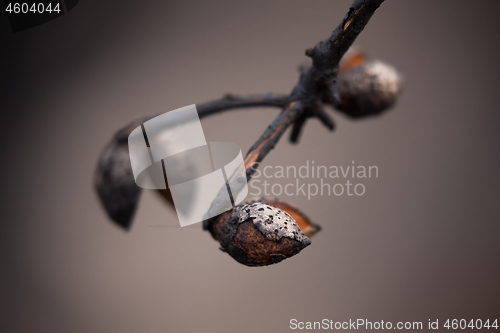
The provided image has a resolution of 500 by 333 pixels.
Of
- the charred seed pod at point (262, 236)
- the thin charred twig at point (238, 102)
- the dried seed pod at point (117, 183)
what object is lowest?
the charred seed pod at point (262, 236)

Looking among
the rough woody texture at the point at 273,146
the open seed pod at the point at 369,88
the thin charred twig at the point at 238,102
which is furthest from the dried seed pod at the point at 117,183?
the open seed pod at the point at 369,88

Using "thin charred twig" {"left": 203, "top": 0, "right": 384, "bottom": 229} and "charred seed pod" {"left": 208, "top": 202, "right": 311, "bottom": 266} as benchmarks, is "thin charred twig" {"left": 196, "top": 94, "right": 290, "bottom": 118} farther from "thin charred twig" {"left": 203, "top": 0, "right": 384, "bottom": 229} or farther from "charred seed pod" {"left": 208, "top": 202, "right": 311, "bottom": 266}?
"charred seed pod" {"left": 208, "top": 202, "right": 311, "bottom": 266}

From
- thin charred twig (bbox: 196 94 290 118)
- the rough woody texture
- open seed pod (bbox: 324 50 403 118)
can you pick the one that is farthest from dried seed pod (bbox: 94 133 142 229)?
open seed pod (bbox: 324 50 403 118)

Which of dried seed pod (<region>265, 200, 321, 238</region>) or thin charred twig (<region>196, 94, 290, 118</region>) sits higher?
thin charred twig (<region>196, 94, 290, 118</region>)

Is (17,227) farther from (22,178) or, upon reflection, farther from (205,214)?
(205,214)

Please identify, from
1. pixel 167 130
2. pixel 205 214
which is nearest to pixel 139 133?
pixel 167 130

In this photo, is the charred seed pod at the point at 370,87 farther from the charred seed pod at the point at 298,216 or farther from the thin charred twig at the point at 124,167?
the charred seed pod at the point at 298,216

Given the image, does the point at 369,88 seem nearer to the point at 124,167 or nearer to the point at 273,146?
the point at 273,146
